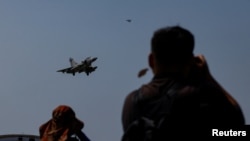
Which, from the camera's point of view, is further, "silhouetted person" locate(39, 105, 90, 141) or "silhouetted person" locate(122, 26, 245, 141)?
"silhouetted person" locate(39, 105, 90, 141)

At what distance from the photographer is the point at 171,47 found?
11.5ft

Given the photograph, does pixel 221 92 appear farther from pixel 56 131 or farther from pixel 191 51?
pixel 56 131

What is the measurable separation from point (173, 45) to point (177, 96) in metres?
0.34

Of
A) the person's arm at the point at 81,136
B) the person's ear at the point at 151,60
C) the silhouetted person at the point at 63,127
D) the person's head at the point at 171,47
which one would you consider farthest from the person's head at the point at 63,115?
the person's head at the point at 171,47

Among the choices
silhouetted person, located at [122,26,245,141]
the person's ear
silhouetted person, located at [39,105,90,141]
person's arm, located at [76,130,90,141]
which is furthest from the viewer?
person's arm, located at [76,130,90,141]

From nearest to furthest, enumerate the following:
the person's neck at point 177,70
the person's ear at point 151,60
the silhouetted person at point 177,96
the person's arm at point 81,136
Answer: the silhouetted person at point 177,96
the person's neck at point 177,70
the person's ear at point 151,60
the person's arm at point 81,136

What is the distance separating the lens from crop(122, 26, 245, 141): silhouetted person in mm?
3295

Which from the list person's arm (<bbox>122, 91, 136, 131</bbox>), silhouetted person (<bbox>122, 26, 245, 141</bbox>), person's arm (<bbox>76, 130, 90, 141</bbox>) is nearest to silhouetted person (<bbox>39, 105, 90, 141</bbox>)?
person's arm (<bbox>76, 130, 90, 141</bbox>)

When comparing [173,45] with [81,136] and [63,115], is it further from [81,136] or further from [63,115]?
[81,136]

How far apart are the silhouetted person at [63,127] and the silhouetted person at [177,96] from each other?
11.9ft

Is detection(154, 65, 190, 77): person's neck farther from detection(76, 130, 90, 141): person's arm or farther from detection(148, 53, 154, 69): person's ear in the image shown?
detection(76, 130, 90, 141): person's arm

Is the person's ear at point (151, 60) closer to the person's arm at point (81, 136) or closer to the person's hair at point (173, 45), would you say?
the person's hair at point (173, 45)

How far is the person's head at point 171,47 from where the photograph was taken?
3492 mm

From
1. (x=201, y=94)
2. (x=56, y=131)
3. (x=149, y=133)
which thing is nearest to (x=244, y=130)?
(x=201, y=94)
